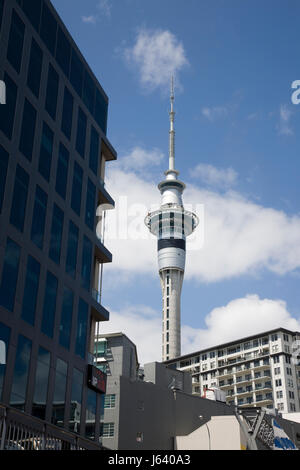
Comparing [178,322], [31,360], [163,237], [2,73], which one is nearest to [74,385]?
[31,360]

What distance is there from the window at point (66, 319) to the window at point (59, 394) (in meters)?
1.45

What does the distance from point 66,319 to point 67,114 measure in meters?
15.2

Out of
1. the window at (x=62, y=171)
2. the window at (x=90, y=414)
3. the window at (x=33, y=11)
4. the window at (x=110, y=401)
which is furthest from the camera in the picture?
the window at (x=110, y=401)

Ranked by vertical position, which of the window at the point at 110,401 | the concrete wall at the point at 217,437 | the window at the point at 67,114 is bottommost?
the concrete wall at the point at 217,437

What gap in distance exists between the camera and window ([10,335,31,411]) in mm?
30266

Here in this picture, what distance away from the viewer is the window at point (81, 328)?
3897cm

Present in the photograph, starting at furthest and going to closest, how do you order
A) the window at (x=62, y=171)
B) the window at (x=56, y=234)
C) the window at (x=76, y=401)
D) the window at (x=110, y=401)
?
the window at (x=110, y=401), the window at (x=62, y=171), the window at (x=56, y=234), the window at (x=76, y=401)

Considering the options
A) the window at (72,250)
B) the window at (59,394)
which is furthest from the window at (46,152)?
the window at (59,394)

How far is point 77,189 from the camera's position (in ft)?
138

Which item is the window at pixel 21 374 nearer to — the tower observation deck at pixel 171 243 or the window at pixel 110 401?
the window at pixel 110 401

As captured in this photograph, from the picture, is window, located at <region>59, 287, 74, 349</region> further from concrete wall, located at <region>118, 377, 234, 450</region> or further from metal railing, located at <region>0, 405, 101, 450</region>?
concrete wall, located at <region>118, 377, 234, 450</region>

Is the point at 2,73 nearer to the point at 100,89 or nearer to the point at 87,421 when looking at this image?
the point at 100,89

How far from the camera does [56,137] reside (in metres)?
39.6
